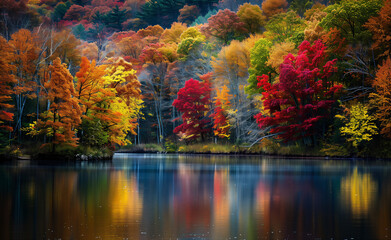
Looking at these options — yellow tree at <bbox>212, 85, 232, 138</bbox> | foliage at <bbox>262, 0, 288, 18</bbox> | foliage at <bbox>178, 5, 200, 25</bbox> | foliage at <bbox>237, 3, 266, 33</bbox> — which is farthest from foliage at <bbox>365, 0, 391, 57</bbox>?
foliage at <bbox>178, 5, 200, 25</bbox>

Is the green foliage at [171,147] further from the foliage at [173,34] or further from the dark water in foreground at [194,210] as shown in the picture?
the dark water in foreground at [194,210]

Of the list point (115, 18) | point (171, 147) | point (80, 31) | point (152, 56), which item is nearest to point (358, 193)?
point (171, 147)

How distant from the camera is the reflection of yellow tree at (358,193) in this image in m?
13.3

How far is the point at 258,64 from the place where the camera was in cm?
5050

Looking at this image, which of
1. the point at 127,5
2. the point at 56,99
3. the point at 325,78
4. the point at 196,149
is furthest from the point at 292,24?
the point at 127,5

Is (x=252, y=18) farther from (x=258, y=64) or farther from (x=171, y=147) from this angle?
(x=171, y=147)

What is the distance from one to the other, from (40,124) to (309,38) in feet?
85.6

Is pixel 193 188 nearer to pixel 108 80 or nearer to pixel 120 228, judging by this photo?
pixel 120 228

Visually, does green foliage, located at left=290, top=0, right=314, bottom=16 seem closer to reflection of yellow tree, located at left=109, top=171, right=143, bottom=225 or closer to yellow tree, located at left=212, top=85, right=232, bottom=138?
yellow tree, located at left=212, top=85, right=232, bottom=138

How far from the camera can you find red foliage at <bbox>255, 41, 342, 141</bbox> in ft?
143

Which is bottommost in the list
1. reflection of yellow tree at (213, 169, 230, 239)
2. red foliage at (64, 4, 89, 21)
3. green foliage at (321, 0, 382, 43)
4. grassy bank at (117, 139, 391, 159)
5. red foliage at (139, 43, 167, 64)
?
reflection of yellow tree at (213, 169, 230, 239)

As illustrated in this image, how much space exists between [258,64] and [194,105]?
12.4m

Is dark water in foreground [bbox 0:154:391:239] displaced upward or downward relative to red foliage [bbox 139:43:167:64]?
downward

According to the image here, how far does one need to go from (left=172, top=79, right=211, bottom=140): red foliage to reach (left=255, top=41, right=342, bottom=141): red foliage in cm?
1404
